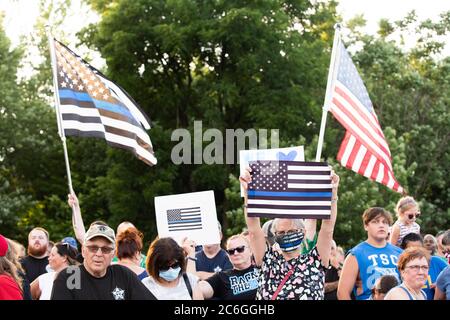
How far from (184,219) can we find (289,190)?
2.49 metres

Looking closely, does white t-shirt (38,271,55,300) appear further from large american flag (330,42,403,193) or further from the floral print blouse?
large american flag (330,42,403,193)

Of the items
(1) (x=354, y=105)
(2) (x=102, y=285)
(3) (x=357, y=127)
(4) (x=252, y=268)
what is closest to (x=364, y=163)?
(3) (x=357, y=127)

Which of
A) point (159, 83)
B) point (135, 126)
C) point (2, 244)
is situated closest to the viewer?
point (2, 244)

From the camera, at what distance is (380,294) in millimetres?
8898

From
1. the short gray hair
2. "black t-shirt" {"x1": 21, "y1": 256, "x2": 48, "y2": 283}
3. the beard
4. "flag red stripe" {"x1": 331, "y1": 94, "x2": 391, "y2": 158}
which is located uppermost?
"flag red stripe" {"x1": 331, "y1": 94, "x2": 391, "y2": 158}

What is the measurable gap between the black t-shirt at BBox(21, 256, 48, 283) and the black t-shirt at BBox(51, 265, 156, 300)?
196 inches

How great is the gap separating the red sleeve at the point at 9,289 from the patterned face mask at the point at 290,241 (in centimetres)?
199

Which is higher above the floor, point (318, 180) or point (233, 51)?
point (233, 51)

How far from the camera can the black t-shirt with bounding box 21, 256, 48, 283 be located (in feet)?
41.2

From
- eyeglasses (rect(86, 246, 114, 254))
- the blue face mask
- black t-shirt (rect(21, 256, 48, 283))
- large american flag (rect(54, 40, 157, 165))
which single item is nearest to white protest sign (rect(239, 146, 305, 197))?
large american flag (rect(54, 40, 157, 165))

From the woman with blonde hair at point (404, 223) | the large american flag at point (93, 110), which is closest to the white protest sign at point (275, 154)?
the woman with blonde hair at point (404, 223)
